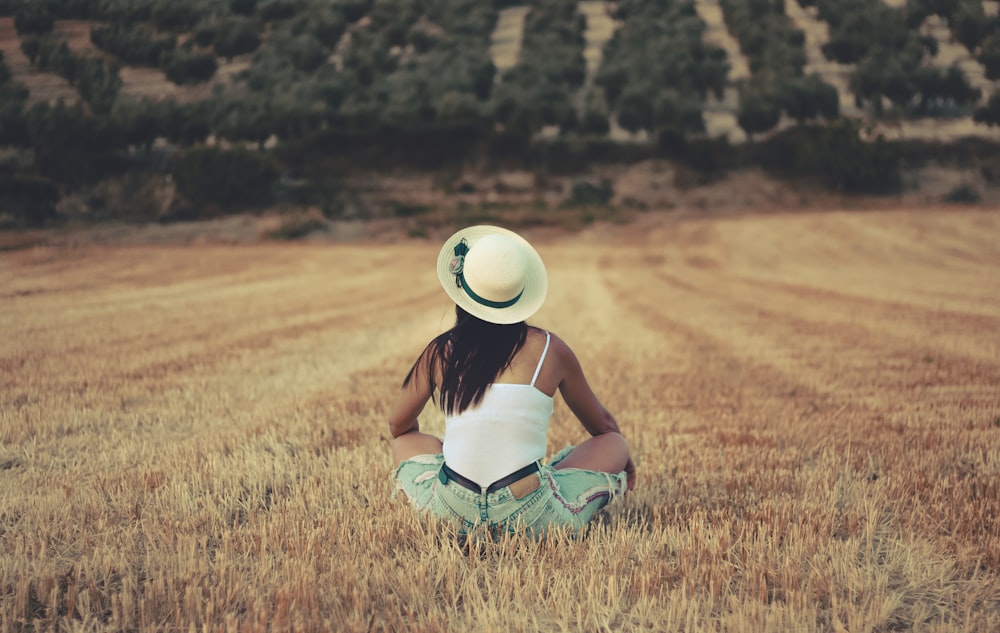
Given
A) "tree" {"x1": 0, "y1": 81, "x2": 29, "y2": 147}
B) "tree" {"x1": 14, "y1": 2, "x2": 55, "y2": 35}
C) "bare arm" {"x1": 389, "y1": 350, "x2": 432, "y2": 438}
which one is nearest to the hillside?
"tree" {"x1": 0, "y1": 81, "x2": 29, "y2": 147}

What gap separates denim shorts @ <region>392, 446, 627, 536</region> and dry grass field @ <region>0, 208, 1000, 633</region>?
121mm

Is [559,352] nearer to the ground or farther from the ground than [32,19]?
nearer to the ground

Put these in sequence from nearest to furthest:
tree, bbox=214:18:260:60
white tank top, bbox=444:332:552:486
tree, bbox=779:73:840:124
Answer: white tank top, bbox=444:332:552:486 < tree, bbox=214:18:260:60 < tree, bbox=779:73:840:124

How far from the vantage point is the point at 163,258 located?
109ft

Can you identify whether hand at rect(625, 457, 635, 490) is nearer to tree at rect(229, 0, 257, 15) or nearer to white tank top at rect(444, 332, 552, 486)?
white tank top at rect(444, 332, 552, 486)

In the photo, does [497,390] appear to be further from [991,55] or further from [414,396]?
[991,55]

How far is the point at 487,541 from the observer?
4086mm

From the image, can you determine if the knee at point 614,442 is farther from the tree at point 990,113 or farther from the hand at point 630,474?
the tree at point 990,113

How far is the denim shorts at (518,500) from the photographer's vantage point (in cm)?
405

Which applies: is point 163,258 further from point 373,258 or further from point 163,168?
point 163,168

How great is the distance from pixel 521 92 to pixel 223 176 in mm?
28975

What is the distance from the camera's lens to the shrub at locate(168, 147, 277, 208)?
50781 millimetres

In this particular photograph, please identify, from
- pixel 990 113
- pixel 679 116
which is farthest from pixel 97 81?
pixel 990 113

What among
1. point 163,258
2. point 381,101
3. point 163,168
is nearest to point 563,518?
point 163,258
